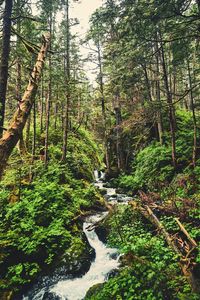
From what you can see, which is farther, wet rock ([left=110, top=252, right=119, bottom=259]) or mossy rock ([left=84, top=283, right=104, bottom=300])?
wet rock ([left=110, top=252, right=119, bottom=259])

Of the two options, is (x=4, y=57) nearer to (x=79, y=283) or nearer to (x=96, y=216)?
(x=79, y=283)

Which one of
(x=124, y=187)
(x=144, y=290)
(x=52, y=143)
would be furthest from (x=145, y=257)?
(x=52, y=143)

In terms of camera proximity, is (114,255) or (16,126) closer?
(16,126)

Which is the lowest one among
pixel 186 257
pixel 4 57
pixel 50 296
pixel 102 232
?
pixel 50 296

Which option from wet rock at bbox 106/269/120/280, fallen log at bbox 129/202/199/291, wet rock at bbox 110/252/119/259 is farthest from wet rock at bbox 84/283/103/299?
fallen log at bbox 129/202/199/291

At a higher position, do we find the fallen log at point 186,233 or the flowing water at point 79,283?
the fallen log at point 186,233

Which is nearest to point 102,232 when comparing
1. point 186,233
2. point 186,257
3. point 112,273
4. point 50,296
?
point 112,273

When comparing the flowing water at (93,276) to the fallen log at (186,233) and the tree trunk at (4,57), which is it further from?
the tree trunk at (4,57)

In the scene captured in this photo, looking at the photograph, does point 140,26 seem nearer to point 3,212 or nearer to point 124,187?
point 3,212

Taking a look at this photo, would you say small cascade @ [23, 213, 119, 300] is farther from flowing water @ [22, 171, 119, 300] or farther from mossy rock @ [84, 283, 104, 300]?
mossy rock @ [84, 283, 104, 300]

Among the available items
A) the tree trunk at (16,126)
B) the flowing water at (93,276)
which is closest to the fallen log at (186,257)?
the flowing water at (93,276)

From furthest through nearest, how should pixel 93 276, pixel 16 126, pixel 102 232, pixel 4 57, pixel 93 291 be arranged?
pixel 102 232, pixel 93 276, pixel 93 291, pixel 4 57, pixel 16 126

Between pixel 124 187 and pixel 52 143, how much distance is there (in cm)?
688

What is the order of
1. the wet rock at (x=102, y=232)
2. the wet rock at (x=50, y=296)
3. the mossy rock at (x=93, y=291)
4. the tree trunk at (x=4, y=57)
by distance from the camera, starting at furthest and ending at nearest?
the wet rock at (x=102, y=232), the wet rock at (x=50, y=296), the mossy rock at (x=93, y=291), the tree trunk at (x=4, y=57)
